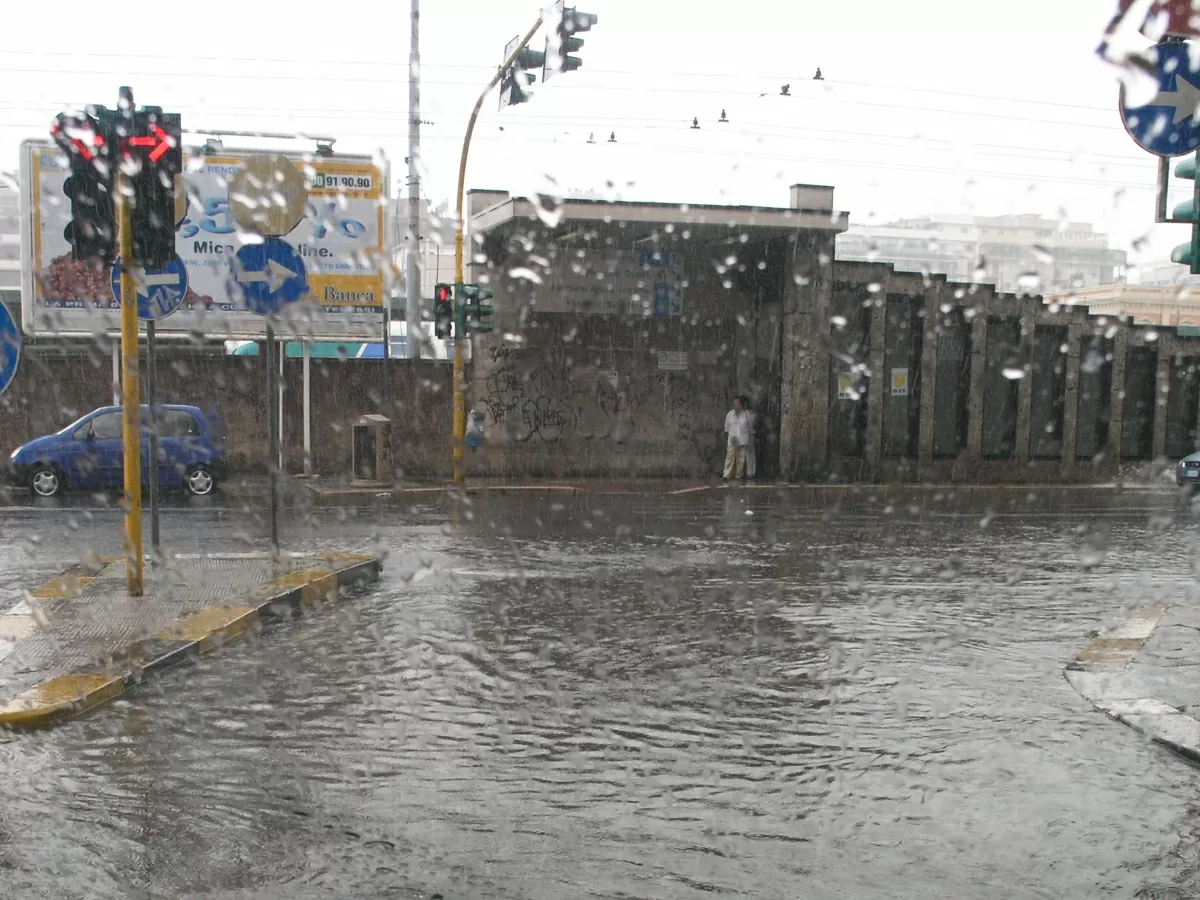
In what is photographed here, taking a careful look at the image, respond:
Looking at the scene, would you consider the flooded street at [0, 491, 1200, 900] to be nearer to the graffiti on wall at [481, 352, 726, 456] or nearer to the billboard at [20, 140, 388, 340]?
the graffiti on wall at [481, 352, 726, 456]

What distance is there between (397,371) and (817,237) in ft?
27.3

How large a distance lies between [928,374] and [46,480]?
15787 mm

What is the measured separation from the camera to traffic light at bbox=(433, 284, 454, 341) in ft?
65.8

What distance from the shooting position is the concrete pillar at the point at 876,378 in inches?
935

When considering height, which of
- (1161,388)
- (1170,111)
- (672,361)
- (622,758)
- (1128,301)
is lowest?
(622,758)

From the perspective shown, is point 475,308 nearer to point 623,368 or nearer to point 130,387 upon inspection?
point 623,368

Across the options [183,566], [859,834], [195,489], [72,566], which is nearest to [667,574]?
[183,566]

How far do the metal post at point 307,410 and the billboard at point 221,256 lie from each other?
88 centimetres

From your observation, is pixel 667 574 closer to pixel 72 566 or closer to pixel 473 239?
pixel 72 566

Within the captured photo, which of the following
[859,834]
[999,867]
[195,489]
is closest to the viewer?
[999,867]

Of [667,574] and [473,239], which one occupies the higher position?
[473,239]

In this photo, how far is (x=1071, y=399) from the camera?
24.9 metres

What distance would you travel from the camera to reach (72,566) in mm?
10727

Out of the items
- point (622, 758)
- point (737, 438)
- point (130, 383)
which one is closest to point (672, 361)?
point (737, 438)
